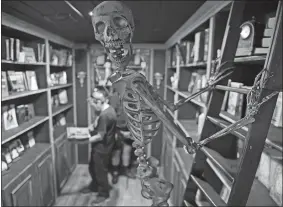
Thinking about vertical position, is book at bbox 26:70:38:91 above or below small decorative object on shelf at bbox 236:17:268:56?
below

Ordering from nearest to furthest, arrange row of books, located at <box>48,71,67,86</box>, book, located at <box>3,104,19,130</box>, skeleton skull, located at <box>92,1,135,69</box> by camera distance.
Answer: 1. skeleton skull, located at <box>92,1,135,69</box>
2. book, located at <box>3,104,19,130</box>
3. row of books, located at <box>48,71,67,86</box>

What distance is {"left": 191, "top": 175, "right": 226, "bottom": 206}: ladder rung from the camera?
1.10 meters

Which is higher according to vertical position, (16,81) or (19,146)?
(16,81)

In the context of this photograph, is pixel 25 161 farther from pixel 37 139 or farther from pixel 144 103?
pixel 144 103

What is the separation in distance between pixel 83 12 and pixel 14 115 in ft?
4.73

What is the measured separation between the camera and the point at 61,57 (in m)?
→ 3.72

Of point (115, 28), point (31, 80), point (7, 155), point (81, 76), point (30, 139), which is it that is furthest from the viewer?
point (81, 76)

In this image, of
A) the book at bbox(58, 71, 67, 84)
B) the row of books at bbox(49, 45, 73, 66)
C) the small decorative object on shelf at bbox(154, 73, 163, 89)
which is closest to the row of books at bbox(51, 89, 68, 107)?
the book at bbox(58, 71, 67, 84)

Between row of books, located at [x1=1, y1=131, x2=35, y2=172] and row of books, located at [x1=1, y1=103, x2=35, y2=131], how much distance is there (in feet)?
0.72

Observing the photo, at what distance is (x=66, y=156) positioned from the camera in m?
3.80

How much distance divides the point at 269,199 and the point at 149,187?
0.79m

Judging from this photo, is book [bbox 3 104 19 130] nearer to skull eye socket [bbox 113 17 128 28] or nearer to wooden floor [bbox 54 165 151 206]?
wooden floor [bbox 54 165 151 206]

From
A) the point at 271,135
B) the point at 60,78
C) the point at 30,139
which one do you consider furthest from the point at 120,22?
the point at 60,78

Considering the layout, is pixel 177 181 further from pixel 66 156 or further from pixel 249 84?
pixel 66 156
